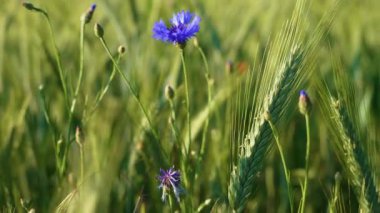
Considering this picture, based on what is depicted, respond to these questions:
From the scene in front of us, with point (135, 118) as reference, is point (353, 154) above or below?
below

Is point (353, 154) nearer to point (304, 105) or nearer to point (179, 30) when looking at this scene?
point (304, 105)

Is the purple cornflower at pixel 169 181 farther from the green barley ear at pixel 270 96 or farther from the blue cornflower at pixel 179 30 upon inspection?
the blue cornflower at pixel 179 30

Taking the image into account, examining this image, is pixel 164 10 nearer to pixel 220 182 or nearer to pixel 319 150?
pixel 319 150

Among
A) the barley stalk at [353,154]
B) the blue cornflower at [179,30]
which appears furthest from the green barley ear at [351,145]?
the blue cornflower at [179,30]

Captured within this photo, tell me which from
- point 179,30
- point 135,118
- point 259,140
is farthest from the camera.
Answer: point 135,118

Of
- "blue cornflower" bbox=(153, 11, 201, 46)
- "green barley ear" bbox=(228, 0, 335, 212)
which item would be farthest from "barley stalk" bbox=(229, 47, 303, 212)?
"blue cornflower" bbox=(153, 11, 201, 46)

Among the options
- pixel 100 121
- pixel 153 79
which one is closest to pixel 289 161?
pixel 153 79

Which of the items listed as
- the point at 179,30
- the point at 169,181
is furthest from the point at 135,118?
the point at 169,181
